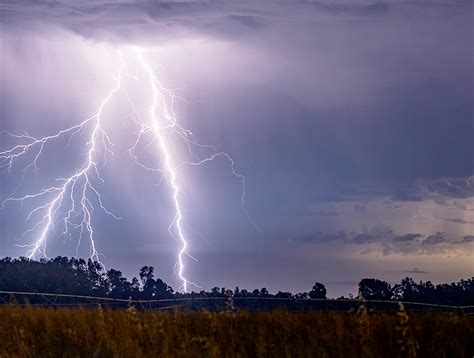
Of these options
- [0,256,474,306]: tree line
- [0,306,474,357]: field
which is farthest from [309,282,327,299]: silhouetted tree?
[0,306,474,357]: field

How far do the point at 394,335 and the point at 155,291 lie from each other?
230ft

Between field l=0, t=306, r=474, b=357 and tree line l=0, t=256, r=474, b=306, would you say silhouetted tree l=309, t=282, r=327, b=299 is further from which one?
field l=0, t=306, r=474, b=357

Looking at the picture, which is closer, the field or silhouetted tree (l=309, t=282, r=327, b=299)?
the field

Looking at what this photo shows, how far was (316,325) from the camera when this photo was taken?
16109 mm

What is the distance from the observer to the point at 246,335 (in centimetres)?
1551

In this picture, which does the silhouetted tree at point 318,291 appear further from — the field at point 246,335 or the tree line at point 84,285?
the field at point 246,335

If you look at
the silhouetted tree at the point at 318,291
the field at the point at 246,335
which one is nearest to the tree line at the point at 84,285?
the silhouetted tree at the point at 318,291

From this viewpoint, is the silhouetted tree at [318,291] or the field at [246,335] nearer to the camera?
the field at [246,335]

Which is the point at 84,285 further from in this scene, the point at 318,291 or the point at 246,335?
the point at 246,335

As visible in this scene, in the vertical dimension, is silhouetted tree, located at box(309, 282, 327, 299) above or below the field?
→ above

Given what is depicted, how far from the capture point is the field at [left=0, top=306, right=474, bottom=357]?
45.6 ft

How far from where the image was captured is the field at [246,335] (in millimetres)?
13891

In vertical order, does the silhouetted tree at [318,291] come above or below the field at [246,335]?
above

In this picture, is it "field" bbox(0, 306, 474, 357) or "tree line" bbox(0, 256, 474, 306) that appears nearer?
"field" bbox(0, 306, 474, 357)
